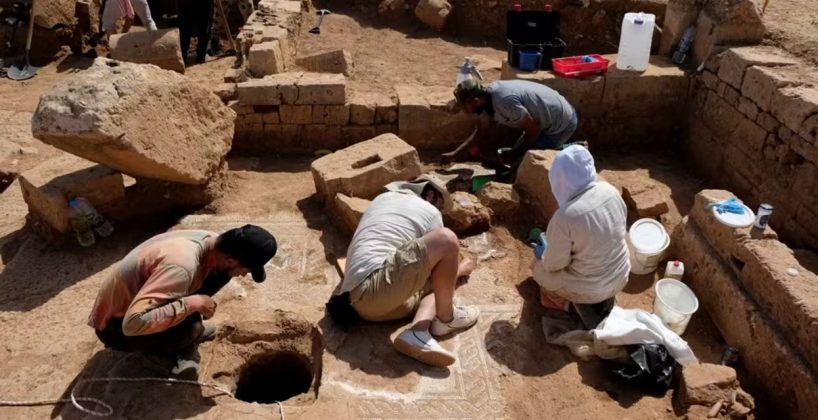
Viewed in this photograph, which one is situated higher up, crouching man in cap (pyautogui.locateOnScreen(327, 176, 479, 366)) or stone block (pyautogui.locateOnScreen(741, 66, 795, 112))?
stone block (pyautogui.locateOnScreen(741, 66, 795, 112))

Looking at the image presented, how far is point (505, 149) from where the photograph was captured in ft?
22.4

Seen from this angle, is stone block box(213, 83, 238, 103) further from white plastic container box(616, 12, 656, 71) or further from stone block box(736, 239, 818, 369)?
stone block box(736, 239, 818, 369)

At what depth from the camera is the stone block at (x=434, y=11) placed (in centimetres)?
1096

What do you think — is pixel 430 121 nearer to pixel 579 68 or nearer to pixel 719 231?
pixel 579 68

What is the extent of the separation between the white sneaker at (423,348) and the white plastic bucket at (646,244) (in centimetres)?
208

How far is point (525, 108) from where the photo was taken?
6.36 metres

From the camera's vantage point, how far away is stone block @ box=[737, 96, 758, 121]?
6.19 metres

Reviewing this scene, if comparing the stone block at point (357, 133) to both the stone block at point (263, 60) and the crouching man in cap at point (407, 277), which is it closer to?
the stone block at point (263, 60)

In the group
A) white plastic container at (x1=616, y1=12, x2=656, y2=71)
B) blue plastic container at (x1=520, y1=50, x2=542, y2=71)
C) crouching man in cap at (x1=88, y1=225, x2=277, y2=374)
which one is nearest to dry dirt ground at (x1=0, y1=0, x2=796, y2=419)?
crouching man in cap at (x1=88, y1=225, x2=277, y2=374)

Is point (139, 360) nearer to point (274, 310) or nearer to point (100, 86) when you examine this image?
point (274, 310)

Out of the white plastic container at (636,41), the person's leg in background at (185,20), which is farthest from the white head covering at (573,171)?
the person's leg in background at (185,20)

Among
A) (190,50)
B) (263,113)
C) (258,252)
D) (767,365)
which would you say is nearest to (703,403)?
(767,365)

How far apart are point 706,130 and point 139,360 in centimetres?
623

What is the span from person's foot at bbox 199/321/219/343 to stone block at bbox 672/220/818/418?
3.89 m
